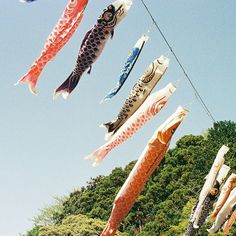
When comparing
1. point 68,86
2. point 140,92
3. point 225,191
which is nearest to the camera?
point 68,86

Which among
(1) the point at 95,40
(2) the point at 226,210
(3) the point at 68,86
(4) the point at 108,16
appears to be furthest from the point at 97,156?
(2) the point at 226,210

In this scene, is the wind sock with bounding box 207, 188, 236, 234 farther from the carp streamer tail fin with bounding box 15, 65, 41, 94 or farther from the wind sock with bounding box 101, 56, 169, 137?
the carp streamer tail fin with bounding box 15, 65, 41, 94

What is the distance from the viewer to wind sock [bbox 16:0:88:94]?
13.8 feet

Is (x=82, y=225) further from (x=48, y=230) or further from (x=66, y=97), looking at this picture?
(x=66, y=97)

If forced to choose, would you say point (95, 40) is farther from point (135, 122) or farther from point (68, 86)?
point (135, 122)

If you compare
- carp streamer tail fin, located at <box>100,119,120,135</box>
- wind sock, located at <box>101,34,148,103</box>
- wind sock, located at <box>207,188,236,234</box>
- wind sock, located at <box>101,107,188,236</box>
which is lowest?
wind sock, located at <box>101,107,188,236</box>

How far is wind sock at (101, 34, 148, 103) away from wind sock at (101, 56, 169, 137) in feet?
0.58

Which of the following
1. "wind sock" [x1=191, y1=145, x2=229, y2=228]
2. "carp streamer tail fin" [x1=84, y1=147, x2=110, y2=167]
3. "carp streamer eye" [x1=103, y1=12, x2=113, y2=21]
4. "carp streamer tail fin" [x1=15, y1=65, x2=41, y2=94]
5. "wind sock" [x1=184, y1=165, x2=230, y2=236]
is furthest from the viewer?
"wind sock" [x1=184, y1=165, x2=230, y2=236]

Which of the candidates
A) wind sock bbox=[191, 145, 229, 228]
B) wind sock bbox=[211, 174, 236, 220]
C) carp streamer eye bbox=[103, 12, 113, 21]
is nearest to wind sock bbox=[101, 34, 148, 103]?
carp streamer eye bbox=[103, 12, 113, 21]

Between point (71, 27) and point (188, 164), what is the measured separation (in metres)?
22.4

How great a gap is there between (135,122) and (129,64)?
0.66 meters

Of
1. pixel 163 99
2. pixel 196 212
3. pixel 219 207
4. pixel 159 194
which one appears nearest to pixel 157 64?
pixel 163 99

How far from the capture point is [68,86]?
4340 mm

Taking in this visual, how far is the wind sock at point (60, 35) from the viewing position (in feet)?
13.8
